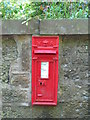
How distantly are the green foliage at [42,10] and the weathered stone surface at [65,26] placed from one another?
7.8 inches

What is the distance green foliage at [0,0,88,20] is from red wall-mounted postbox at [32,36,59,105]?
1.43 feet

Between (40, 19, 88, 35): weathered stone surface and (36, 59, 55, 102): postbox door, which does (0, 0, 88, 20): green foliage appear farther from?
(36, 59, 55, 102): postbox door

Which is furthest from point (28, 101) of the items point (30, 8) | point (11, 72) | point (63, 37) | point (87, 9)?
point (87, 9)

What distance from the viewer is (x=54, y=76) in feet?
9.16

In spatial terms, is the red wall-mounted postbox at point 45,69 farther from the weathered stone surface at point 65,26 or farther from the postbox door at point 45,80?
the weathered stone surface at point 65,26

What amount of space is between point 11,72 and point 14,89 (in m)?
0.27

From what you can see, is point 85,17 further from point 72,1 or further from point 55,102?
point 55,102

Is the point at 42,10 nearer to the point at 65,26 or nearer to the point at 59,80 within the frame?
the point at 65,26

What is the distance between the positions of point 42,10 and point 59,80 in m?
1.19

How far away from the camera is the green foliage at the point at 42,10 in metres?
2.92

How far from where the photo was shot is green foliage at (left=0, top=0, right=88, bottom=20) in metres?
2.92

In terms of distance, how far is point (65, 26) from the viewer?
8.93ft

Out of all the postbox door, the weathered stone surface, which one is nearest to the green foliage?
the weathered stone surface

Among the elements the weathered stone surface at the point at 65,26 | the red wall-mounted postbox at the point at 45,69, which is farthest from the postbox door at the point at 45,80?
the weathered stone surface at the point at 65,26
